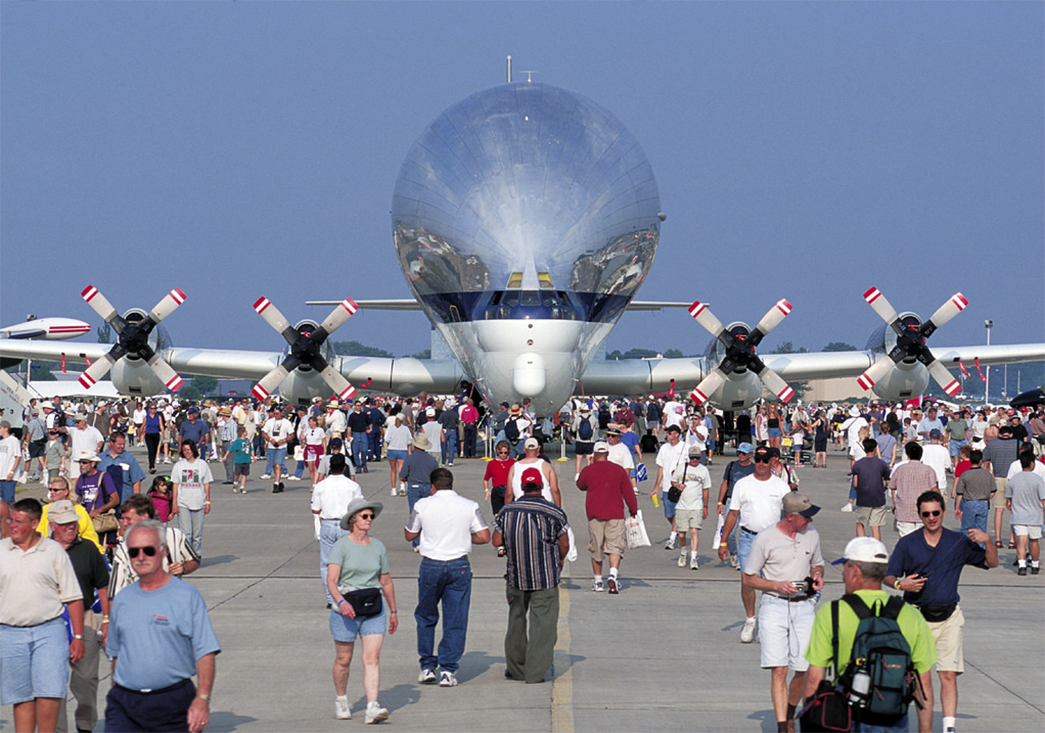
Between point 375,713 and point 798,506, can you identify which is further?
point 798,506

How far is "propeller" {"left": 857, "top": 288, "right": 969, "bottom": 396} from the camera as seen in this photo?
2958cm

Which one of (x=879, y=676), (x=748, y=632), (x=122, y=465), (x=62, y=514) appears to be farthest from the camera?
(x=122, y=465)

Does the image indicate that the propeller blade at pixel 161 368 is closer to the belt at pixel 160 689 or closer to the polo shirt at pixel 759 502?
the polo shirt at pixel 759 502

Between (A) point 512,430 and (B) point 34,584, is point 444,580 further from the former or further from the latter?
(A) point 512,430

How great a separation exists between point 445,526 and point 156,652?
334 centimetres

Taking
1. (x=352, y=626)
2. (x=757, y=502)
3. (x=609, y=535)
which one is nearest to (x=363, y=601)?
(x=352, y=626)

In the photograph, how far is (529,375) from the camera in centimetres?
2461

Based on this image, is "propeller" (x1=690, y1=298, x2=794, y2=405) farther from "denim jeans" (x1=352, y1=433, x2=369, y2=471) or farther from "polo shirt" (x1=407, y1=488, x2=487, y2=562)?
"polo shirt" (x1=407, y1=488, x2=487, y2=562)

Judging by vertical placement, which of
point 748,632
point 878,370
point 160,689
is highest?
point 878,370

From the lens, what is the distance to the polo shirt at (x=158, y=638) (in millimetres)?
5328

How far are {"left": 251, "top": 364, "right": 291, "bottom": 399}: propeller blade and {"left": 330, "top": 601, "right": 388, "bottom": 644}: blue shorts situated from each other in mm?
20769

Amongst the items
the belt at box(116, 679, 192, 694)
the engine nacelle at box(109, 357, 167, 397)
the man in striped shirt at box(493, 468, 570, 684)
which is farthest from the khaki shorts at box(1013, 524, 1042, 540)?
the engine nacelle at box(109, 357, 167, 397)

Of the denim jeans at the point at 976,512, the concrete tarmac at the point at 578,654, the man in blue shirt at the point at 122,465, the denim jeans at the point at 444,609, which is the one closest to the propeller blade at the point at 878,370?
the concrete tarmac at the point at 578,654

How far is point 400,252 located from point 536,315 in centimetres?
543
